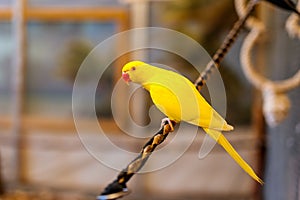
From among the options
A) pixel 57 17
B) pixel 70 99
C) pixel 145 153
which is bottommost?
pixel 145 153

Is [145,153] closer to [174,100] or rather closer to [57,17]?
[174,100]

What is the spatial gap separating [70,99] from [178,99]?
7.62 ft

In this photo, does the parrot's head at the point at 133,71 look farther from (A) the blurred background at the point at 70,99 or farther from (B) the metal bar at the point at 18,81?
(B) the metal bar at the point at 18,81

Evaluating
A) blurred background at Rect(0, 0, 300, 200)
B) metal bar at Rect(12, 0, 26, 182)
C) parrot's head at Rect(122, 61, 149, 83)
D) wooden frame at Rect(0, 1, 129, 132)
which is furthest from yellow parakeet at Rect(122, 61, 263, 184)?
metal bar at Rect(12, 0, 26, 182)

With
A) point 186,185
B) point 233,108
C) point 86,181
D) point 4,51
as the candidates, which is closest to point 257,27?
point 233,108

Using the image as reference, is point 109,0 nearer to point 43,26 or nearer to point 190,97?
point 43,26

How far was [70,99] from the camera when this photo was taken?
2.55 metres

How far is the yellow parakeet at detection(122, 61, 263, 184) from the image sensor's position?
0.89ft

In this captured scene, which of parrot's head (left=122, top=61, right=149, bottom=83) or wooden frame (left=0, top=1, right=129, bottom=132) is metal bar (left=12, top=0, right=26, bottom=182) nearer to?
wooden frame (left=0, top=1, right=129, bottom=132)

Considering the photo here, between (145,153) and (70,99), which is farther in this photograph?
(70,99)

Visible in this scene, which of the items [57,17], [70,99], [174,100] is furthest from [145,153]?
[57,17]

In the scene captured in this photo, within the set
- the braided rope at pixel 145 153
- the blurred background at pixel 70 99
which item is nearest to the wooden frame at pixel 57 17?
the blurred background at pixel 70 99

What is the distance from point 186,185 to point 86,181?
0.58m

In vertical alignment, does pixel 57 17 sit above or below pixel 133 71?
above
